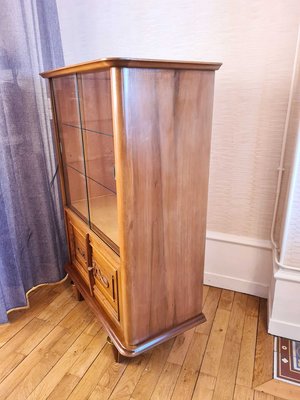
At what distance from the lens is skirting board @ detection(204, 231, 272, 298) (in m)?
1.82

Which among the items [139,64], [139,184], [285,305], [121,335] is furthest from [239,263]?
[139,64]

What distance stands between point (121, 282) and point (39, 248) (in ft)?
2.87

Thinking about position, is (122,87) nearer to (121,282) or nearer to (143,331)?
(121,282)

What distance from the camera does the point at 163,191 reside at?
3.95 feet

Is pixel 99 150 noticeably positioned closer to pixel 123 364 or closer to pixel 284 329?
pixel 123 364

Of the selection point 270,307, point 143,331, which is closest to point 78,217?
point 143,331

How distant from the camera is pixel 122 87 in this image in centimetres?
99

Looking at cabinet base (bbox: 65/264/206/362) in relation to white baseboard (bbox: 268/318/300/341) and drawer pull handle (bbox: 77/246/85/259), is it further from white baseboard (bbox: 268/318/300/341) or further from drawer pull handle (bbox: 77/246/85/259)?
white baseboard (bbox: 268/318/300/341)

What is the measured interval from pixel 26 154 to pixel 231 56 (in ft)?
4.13

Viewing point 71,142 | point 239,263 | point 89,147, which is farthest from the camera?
point 239,263

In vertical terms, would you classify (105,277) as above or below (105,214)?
below

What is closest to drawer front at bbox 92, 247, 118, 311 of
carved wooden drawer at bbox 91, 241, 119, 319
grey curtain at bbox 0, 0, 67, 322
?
carved wooden drawer at bbox 91, 241, 119, 319

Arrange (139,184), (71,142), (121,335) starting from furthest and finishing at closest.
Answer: (71,142), (121,335), (139,184)

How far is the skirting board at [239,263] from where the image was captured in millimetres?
1816
